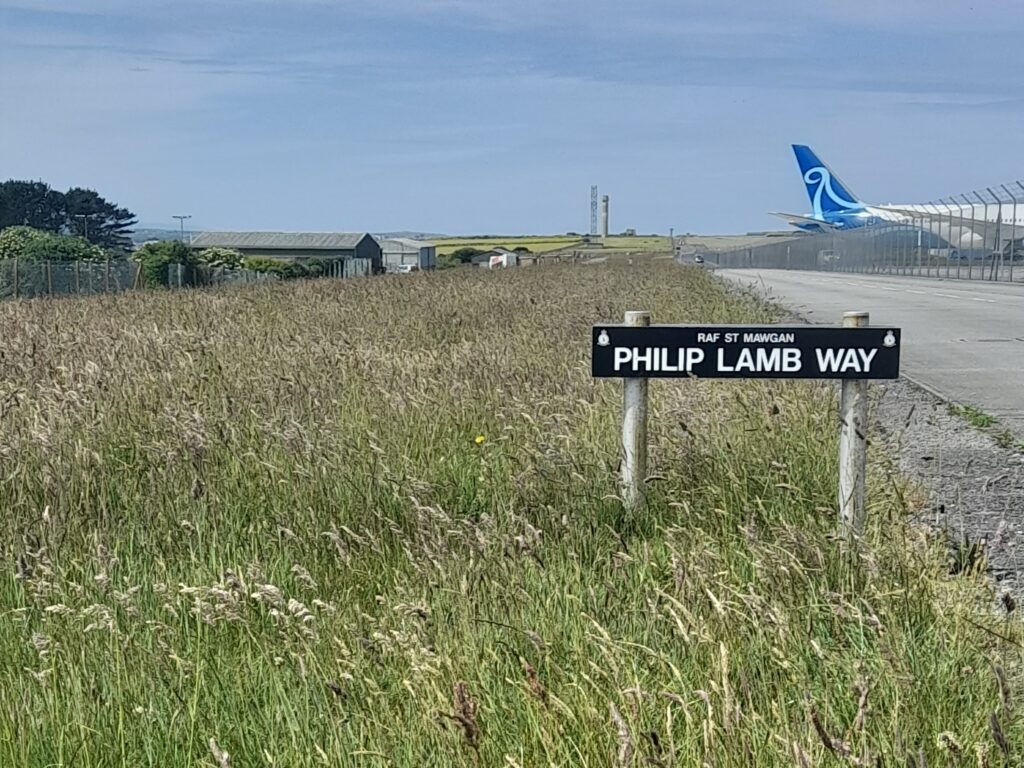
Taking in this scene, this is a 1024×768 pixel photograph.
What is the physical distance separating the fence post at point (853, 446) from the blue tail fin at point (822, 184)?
111558 mm

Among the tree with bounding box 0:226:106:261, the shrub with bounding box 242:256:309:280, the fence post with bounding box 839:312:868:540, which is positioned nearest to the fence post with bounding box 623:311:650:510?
the fence post with bounding box 839:312:868:540

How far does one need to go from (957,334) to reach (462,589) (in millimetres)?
14463

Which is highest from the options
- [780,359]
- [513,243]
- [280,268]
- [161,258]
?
[780,359]

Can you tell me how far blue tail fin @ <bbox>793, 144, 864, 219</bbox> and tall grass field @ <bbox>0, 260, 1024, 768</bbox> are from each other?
360 ft

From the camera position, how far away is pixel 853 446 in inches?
187

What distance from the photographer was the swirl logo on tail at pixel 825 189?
113 m

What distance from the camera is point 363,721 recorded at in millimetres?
2961

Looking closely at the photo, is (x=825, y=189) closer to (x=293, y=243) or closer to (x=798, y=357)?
(x=293, y=243)

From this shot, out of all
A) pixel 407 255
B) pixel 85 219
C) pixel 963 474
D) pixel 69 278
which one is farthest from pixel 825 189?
pixel 963 474

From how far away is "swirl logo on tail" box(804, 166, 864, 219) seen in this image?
371 feet

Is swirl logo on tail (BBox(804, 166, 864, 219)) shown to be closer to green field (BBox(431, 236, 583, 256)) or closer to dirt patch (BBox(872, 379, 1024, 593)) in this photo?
green field (BBox(431, 236, 583, 256))

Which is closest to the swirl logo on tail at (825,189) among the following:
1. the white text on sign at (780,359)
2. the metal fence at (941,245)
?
the metal fence at (941,245)

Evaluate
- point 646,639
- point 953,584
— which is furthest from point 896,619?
point 646,639

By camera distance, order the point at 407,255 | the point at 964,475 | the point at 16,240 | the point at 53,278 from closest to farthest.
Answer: the point at 964,475, the point at 53,278, the point at 16,240, the point at 407,255
